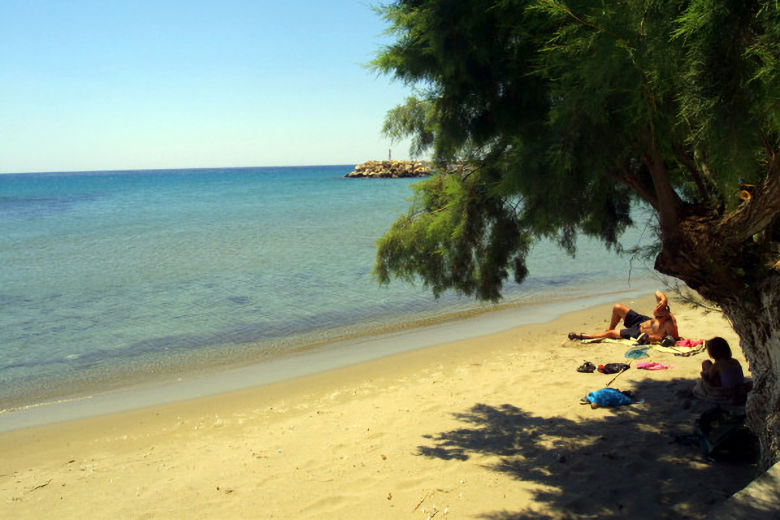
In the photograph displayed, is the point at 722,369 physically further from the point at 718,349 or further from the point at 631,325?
the point at 631,325

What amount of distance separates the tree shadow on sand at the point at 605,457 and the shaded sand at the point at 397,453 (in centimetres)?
2

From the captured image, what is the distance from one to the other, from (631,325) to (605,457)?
200 inches

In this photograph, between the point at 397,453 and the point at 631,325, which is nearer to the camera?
the point at 397,453

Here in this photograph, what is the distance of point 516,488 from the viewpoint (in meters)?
5.18

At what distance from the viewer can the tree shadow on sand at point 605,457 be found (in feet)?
15.3

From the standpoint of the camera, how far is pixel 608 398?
6941 mm

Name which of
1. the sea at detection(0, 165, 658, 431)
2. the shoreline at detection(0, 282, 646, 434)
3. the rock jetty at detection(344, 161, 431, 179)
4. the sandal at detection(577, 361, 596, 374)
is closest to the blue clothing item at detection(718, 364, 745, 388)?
the sea at detection(0, 165, 658, 431)

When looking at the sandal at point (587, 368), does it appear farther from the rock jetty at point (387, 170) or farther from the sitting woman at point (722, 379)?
the rock jetty at point (387, 170)

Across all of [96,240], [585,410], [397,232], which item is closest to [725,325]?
[585,410]

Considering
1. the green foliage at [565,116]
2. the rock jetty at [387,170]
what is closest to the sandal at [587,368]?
the green foliage at [565,116]

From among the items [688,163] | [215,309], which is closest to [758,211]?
[688,163]

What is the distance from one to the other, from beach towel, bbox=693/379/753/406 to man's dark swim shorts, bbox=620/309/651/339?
3.09m

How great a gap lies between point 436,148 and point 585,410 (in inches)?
149

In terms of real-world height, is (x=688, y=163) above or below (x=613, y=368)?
above
